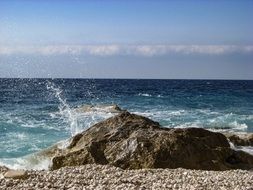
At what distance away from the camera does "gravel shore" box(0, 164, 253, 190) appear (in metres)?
8.65

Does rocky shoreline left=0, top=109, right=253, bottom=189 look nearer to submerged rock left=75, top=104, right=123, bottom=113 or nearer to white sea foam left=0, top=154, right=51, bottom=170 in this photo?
white sea foam left=0, top=154, right=51, bottom=170

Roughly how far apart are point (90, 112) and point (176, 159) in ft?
53.5

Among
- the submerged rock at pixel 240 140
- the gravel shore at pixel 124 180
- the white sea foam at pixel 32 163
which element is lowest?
the white sea foam at pixel 32 163

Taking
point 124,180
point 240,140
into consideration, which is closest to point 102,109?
point 240,140

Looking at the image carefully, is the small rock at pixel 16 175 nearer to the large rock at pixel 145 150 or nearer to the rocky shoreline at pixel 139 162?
the rocky shoreline at pixel 139 162

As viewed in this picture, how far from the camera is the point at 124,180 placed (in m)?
9.07

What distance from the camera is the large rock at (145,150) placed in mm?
11469

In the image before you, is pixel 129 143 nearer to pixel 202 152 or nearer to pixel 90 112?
pixel 202 152

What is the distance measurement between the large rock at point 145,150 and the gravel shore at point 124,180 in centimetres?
117

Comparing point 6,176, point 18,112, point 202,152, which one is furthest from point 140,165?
point 18,112

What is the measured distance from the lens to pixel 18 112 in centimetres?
3158

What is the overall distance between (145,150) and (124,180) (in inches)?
101

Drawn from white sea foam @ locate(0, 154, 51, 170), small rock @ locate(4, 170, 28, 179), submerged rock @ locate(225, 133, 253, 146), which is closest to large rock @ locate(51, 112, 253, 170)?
white sea foam @ locate(0, 154, 51, 170)

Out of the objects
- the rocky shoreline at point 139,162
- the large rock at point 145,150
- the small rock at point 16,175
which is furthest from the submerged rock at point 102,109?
the small rock at point 16,175
